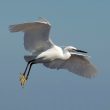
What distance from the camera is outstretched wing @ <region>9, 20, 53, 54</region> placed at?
4216cm

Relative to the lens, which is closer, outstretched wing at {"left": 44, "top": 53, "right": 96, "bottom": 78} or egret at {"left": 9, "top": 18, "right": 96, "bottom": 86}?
egret at {"left": 9, "top": 18, "right": 96, "bottom": 86}

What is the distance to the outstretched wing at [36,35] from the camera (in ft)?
138

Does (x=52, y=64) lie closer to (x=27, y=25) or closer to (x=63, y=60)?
(x=63, y=60)

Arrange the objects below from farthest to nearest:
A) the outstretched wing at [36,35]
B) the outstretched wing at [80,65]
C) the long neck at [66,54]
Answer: the outstretched wing at [80,65] < the long neck at [66,54] < the outstretched wing at [36,35]

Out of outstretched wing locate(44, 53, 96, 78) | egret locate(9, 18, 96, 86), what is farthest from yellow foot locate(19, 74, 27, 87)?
outstretched wing locate(44, 53, 96, 78)

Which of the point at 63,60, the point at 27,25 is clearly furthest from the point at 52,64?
the point at 27,25

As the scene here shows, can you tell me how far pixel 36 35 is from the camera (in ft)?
143

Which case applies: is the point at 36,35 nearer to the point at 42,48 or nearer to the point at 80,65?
the point at 42,48

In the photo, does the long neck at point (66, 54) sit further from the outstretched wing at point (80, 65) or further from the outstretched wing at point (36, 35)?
the outstretched wing at point (80, 65)

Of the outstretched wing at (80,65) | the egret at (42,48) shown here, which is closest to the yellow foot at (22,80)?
the egret at (42,48)

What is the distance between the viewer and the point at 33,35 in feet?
142

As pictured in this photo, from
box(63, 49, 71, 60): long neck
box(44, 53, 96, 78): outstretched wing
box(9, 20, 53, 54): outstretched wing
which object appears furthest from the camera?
box(44, 53, 96, 78): outstretched wing

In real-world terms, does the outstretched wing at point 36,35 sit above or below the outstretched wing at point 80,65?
above

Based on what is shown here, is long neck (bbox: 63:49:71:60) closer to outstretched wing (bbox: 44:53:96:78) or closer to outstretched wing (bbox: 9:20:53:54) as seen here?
outstretched wing (bbox: 9:20:53:54)
